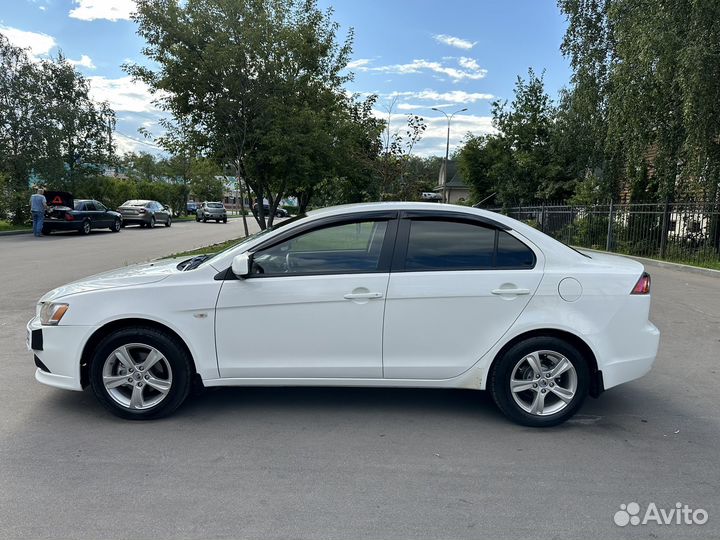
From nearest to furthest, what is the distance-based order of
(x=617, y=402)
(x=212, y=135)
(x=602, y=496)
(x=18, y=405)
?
(x=602, y=496) → (x=18, y=405) → (x=617, y=402) → (x=212, y=135)

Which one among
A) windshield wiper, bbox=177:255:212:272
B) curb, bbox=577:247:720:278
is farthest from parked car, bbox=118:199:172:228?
windshield wiper, bbox=177:255:212:272

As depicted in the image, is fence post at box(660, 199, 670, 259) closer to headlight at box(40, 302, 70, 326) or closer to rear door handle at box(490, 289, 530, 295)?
rear door handle at box(490, 289, 530, 295)

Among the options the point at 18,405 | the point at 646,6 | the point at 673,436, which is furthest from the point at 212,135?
the point at 673,436

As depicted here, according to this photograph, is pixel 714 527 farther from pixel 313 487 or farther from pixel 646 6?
pixel 646 6

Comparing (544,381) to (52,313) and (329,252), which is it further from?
(52,313)

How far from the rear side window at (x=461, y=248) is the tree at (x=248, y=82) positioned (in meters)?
9.66

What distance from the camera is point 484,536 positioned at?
9.22 ft

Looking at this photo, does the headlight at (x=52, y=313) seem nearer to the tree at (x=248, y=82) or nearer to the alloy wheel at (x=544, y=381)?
the alloy wheel at (x=544, y=381)

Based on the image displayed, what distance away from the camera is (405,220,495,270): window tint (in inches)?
164

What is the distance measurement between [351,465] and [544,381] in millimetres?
1578

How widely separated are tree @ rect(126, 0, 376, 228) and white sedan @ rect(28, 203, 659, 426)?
9720 mm

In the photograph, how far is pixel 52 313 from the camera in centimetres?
413

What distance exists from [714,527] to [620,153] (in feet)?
57.7

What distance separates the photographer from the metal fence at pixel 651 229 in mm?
15148
